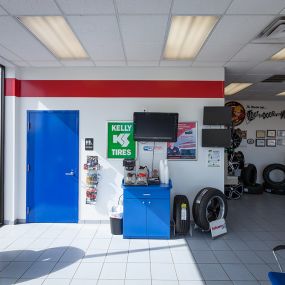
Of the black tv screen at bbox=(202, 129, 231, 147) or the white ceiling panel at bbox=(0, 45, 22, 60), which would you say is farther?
the black tv screen at bbox=(202, 129, 231, 147)

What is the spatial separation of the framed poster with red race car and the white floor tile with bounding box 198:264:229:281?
194cm

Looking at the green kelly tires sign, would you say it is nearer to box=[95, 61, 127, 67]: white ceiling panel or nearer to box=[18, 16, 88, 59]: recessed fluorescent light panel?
box=[95, 61, 127, 67]: white ceiling panel

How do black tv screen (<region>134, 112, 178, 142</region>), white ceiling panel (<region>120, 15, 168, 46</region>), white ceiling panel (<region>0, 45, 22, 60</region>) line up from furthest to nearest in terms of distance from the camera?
black tv screen (<region>134, 112, 178, 142</region>), white ceiling panel (<region>0, 45, 22, 60</region>), white ceiling panel (<region>120, 15, 168, 46</region>)

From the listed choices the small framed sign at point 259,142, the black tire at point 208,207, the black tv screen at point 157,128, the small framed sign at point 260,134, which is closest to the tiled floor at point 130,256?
the black tire at point 208,207

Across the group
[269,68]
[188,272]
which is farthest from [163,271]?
[269,68]

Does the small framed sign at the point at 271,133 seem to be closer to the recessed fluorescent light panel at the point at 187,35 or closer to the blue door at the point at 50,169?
the recessed fluorescent light panel at the point at 187,35

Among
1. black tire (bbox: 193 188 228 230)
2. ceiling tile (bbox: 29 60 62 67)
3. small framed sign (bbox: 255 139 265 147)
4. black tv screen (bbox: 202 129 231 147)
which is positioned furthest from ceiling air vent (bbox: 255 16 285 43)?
small framed sign (bbox: 255 139 265 147)

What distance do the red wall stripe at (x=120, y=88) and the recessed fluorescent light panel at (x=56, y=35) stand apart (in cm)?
62

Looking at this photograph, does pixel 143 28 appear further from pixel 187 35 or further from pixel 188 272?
pixel 188 272

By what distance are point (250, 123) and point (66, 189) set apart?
627cm

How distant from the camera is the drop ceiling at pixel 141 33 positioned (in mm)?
2617

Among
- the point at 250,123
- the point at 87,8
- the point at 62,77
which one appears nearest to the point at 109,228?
the point at 62,77

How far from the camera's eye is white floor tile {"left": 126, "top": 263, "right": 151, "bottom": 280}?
300 cm

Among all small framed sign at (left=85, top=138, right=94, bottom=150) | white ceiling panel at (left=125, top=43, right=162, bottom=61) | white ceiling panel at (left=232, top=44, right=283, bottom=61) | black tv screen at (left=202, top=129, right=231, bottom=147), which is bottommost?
small framed sign at (left=85, top=138, right=94, bottom=150)
